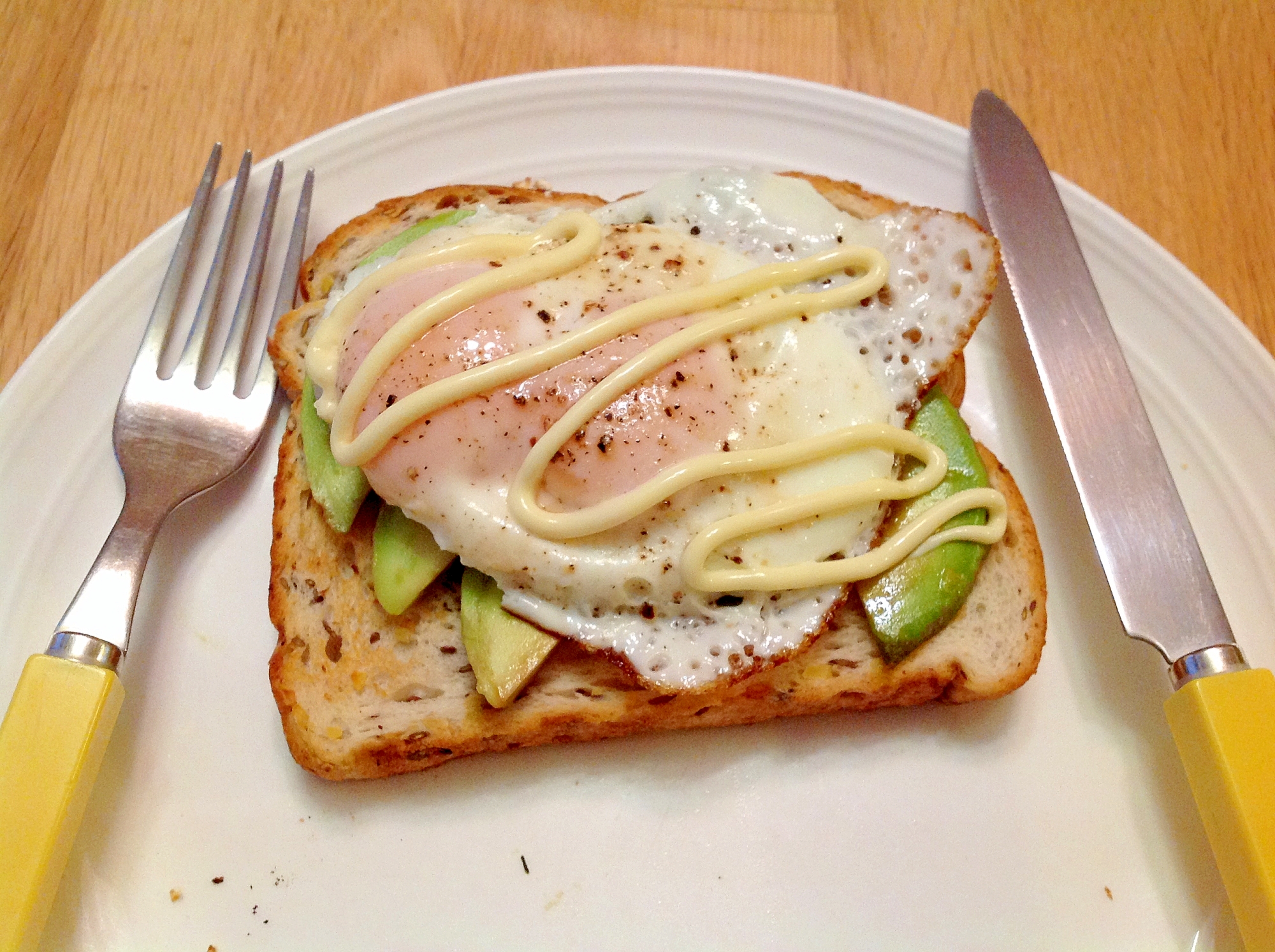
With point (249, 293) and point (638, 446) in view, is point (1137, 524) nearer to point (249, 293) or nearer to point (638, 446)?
point (638, 446)

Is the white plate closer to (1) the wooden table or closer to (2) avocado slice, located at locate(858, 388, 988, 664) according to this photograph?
(2) avocado slice, located at locate(858, 388, 988, 664)

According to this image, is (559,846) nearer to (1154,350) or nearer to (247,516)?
(247,516)

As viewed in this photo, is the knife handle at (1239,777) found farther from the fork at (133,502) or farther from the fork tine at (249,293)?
the fork tine at (249,293)

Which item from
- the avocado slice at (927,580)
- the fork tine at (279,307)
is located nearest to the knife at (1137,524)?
the avocado slice at (927,580)

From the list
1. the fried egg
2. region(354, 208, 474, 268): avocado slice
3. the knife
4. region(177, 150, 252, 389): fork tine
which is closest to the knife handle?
the knife

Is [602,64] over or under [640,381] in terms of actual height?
over

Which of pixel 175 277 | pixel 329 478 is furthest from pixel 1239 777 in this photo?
pixel 175 277
